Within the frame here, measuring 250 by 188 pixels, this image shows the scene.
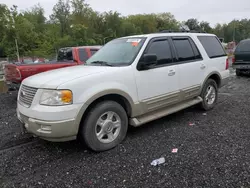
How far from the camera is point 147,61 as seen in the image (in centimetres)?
399

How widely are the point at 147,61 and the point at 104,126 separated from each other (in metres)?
1.31

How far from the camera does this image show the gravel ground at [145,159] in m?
2.97

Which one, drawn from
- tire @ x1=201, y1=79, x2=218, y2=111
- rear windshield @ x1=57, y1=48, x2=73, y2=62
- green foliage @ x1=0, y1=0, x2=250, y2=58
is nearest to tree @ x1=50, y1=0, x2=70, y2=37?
green foliage @ x1=0, y1=0, x2=250, y2=58

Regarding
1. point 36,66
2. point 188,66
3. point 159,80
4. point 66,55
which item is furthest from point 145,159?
point 66,55

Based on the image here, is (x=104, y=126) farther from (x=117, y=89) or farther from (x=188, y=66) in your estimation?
(x=188, y=66)

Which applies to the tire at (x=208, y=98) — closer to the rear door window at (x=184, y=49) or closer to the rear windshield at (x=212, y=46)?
the rear windshield at (x=212, y=46)

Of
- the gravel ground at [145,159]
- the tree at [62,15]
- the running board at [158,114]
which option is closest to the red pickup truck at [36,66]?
the gravel ground at [145,159]

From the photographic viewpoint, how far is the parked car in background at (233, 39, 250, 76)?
34.3 ft

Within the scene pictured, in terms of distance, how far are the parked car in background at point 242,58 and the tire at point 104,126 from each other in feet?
28.5

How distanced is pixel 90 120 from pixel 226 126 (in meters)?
2.80

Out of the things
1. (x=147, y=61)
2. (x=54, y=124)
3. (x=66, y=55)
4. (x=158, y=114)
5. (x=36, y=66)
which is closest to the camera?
(x=54, y=124)

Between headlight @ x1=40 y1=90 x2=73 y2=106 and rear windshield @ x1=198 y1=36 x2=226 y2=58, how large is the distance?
Answer: 3616 mm

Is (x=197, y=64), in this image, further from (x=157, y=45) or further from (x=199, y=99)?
(x=157, y=45)

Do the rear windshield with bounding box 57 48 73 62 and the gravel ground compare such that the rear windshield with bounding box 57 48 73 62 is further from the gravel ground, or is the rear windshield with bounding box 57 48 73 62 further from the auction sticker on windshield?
the auction sticker on windshield
